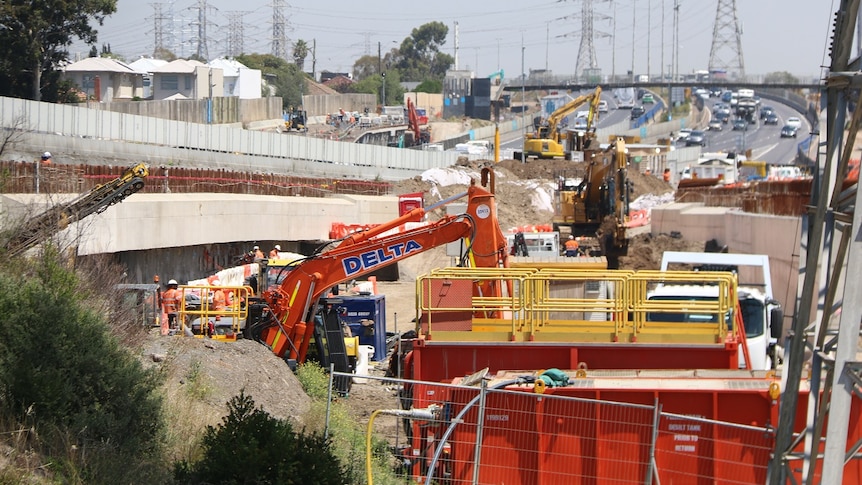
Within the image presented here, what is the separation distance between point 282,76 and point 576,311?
128 metres

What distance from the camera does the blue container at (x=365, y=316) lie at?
70.6 ft

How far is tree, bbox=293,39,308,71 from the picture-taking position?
547ft

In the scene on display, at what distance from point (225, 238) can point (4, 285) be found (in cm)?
2080

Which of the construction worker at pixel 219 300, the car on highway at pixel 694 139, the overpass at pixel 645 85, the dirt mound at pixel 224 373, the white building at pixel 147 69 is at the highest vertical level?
the overpass at pixel 645 85

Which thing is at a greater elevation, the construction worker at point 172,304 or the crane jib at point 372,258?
the crane jib at point 372,258

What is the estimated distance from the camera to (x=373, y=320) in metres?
21.6

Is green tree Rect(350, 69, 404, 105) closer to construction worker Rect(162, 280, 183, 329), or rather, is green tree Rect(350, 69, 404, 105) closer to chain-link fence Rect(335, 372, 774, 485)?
construction worker Rect(162, 280, 183, 329)

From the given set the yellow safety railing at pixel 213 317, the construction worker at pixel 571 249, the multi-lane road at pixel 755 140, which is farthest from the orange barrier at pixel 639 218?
the multi-lane road at pixel 755 140

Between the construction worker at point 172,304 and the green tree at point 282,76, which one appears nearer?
the construction worker at point 172,304

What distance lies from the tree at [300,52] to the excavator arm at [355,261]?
5888 inches

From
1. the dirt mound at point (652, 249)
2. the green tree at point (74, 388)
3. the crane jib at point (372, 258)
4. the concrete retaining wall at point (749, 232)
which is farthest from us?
the dirt mound at point (652, 249)

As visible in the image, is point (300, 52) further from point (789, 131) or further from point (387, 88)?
point (789, 131)

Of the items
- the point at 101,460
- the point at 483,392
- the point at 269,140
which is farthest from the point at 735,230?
the point at 269,140

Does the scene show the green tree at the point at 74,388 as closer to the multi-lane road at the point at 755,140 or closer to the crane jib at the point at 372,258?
the crane jib at the point at 372,258
